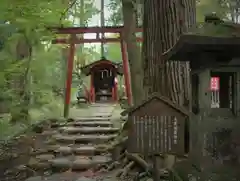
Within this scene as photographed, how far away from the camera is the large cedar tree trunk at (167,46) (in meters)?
6.70

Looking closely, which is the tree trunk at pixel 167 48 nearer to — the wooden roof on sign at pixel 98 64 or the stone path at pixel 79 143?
the stone path at pixel 79 143

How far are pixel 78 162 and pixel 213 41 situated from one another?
17.9 ft

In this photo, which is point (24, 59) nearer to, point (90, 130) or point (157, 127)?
point (90, 130)

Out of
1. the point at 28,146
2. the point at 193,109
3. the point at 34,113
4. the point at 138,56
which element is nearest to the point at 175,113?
the point at 193,109

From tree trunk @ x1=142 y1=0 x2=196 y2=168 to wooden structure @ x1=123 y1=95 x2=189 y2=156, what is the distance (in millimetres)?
2036

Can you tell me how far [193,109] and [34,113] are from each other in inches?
386

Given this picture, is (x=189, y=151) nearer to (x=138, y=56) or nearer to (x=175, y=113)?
(x=175, y=113)

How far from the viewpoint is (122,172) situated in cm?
728

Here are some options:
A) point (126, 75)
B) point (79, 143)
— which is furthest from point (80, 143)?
point (126, 75)

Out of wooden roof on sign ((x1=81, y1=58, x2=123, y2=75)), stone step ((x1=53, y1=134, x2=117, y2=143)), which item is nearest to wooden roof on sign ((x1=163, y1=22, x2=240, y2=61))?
stone step ((x1=53, y1=134, x2=117, y2=143))

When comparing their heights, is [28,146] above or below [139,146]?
below

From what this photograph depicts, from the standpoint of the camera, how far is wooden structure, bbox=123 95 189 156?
4.54 m

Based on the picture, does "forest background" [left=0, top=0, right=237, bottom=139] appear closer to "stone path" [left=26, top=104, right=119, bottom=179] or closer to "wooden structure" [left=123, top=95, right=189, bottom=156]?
"stone path" [left=26, top=104, right=119, bottom=179]

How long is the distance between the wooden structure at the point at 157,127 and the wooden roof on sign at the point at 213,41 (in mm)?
822
